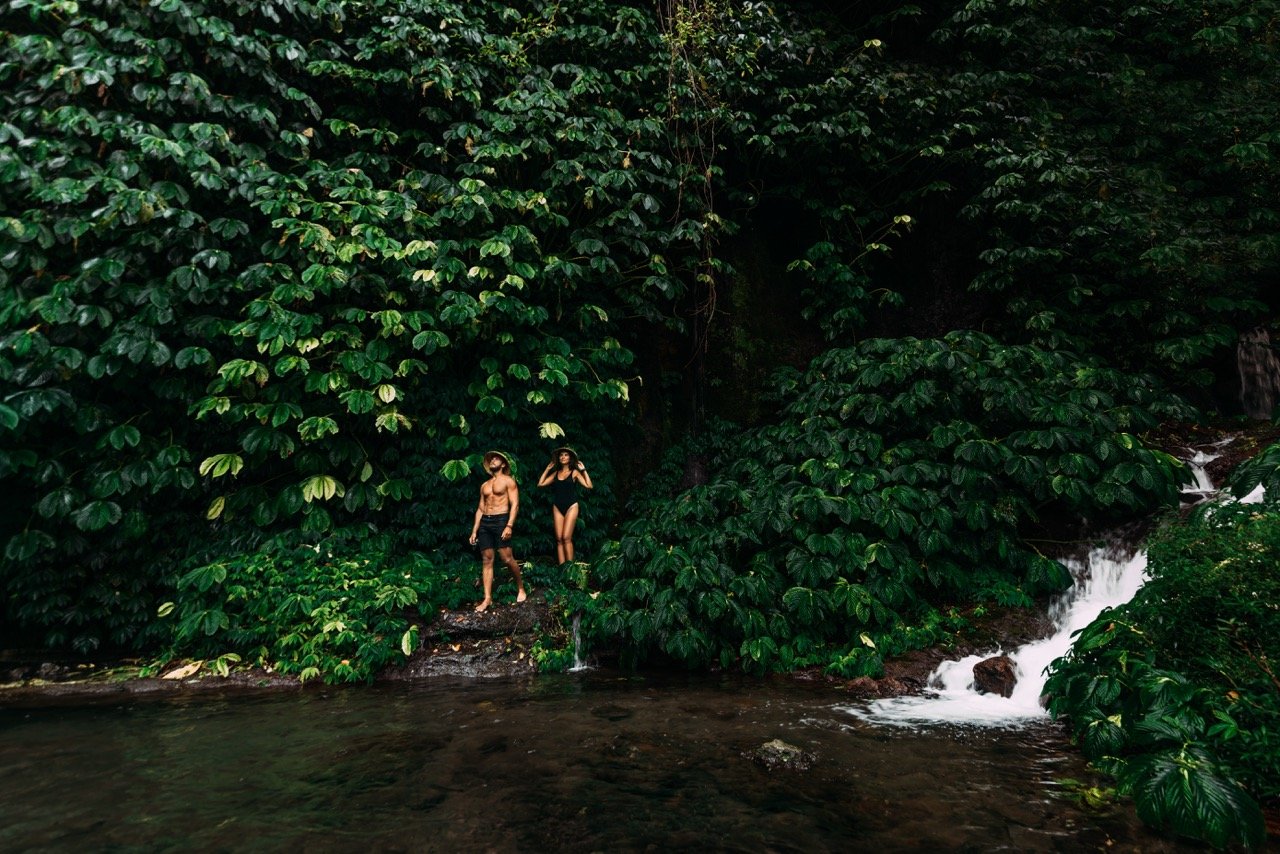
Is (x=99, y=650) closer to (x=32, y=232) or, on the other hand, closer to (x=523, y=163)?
(x=32, y=232)

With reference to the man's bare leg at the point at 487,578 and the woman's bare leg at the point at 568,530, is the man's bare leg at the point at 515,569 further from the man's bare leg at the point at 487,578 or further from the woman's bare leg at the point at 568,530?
the woman's bare leg at the point at 568,530

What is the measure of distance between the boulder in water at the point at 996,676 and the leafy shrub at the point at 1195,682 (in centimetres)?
100

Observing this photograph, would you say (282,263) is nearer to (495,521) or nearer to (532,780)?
(495,521)

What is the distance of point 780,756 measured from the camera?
4.12 m

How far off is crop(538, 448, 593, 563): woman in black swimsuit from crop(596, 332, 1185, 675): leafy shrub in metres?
0.77

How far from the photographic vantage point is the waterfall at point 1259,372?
8594 mm

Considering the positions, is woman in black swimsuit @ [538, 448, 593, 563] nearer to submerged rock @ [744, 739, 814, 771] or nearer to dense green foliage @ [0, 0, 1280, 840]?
dense green foliage @ [0, 0, 1280, 840]

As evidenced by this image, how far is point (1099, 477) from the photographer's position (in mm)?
6660

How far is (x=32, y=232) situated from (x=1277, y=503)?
9.58 m

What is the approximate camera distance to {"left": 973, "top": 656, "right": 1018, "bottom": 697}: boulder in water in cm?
548

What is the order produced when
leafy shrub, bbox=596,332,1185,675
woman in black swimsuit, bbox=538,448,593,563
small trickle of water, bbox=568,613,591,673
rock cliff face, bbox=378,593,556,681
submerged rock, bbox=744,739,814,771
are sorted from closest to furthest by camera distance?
submerged rock, bbox=744,739,814,771, leafy shrub, bbox=596,332,1185,675, rock cliff face, bbox=378,593,556,681, small trickle of water, bbox=568,613,591,673, woman in black swimsuit, bbox=538,448,593,563

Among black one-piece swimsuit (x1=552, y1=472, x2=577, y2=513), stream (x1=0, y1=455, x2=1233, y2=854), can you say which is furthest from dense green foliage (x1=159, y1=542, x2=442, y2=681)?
black one-piece swimsuit (x1=552, y1=472, x2=577, y2=513)

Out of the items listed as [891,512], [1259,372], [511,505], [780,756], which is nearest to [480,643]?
[511,505]

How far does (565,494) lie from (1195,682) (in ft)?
19.2
